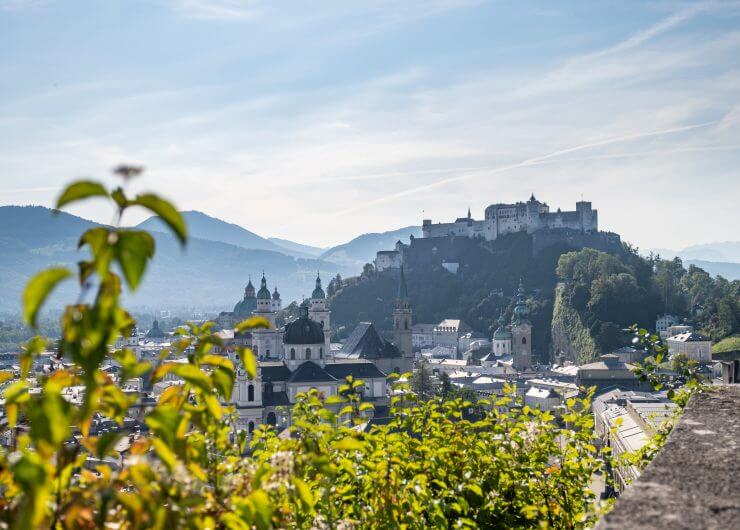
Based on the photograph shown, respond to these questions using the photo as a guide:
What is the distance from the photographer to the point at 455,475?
4465 millimetres

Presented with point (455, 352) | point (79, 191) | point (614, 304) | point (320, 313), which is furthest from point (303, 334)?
point (79, 191)

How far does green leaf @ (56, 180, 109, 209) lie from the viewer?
1.69 meters

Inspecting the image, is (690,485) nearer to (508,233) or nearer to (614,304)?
(614,304)

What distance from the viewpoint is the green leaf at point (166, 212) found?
1.62 m

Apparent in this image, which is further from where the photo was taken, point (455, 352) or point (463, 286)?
point (463, 286)

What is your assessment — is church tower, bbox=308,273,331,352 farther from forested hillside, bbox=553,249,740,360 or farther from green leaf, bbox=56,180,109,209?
green leaf, bbox=56,180,109,209

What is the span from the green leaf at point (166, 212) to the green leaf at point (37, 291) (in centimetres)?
21

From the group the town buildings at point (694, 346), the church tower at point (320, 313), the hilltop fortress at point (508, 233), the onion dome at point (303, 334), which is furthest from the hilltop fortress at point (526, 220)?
the onion dome at point (303, 334)

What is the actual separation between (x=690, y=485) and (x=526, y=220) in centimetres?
9708

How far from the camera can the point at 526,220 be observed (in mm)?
97938

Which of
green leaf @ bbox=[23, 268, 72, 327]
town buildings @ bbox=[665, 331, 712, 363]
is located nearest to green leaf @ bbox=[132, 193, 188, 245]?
green leaf @ bbox=[23, 268, 72, 327]

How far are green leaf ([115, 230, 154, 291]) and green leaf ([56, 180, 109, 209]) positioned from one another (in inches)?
4.0

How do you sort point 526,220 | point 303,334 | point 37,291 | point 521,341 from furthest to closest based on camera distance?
point 526,220 < point 521,341 < point 303,334 < point 37,291

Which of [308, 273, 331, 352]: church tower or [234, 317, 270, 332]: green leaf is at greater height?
[308, 273, 331, 352]: church tower
